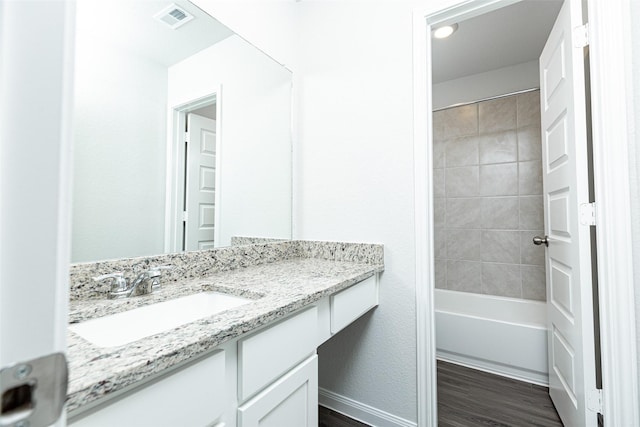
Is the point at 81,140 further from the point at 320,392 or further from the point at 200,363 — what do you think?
the point at 320,392

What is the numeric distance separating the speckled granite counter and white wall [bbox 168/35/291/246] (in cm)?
15

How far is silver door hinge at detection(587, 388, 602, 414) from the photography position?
3.61 ft

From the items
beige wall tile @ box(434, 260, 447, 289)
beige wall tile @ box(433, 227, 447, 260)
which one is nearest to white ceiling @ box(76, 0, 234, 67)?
beige wall tile @ box(433, 227, 447, 260)

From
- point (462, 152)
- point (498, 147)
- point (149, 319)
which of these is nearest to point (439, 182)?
point (462, 152)

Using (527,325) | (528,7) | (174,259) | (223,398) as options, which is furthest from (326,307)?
(528,7)

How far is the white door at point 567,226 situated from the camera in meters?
1.15

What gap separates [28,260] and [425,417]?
1608 mm

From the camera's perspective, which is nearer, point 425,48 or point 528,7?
point 425,48

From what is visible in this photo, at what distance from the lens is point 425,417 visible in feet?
4.43

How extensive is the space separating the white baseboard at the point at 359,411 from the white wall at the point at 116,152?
1213 millimetres

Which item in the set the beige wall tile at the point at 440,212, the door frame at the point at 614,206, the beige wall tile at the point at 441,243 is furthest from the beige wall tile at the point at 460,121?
the door frame at the point at 614,206

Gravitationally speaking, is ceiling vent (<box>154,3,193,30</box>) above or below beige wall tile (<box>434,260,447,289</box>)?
above

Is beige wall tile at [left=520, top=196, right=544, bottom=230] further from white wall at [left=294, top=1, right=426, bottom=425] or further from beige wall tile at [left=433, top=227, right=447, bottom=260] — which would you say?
white wall at [left=294, top=1, right=426, bottom=425]

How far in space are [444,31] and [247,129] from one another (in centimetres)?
158
